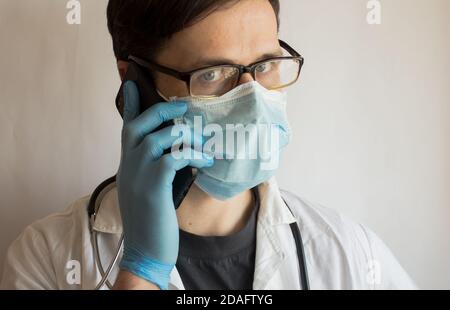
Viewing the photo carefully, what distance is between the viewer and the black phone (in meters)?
0.90

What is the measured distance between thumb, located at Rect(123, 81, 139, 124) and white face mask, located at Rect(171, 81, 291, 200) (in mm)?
70

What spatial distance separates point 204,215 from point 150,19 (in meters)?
0.39

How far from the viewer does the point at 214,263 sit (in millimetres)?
968

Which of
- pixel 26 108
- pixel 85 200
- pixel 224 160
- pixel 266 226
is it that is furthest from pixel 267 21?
pixel 26 108

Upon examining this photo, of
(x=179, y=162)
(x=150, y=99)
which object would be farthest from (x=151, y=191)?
(x=150, y=99)

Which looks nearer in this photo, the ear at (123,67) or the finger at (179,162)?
the finger at (179,162)

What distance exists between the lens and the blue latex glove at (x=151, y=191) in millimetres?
859

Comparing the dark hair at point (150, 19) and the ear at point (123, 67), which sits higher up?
the dark hair at point (150, 19)

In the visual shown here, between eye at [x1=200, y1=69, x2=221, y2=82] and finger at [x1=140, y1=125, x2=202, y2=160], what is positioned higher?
eye at [x1=200, y1=69, x2=221, y2=82]

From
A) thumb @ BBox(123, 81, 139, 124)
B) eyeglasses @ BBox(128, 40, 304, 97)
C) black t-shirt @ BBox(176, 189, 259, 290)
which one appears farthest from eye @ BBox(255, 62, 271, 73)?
black t-shirt @ BBox(176, 189, 259, 290)

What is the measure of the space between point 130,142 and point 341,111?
612 mm

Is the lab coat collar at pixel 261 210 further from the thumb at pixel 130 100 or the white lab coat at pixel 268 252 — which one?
the thumb at pixel 130 100

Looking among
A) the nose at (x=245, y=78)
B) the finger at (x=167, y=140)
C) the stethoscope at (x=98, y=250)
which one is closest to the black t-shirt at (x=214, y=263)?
the stethoscope at (x=98, y=250)

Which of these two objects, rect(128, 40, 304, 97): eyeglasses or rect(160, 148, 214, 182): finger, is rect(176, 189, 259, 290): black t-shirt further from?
rect(128, 40, 304, 97): eyeglasses
